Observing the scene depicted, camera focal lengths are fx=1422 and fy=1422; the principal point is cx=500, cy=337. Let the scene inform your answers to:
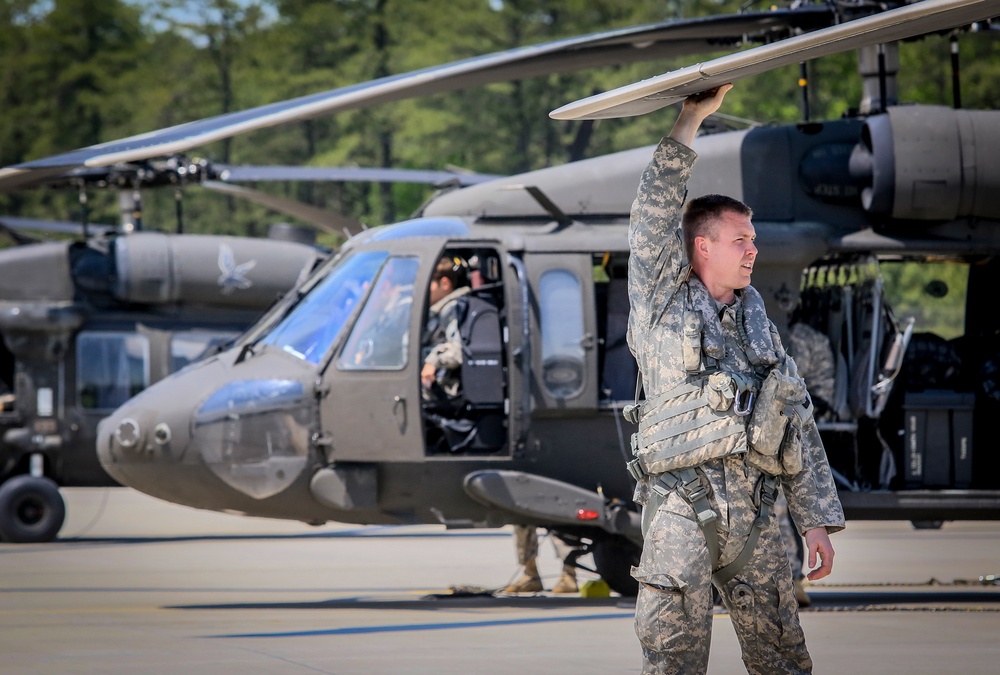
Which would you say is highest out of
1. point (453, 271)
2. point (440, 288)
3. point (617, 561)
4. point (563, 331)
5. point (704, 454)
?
point (453, 271)

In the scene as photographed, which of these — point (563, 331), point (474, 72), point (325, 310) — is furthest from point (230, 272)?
point (474, 72)

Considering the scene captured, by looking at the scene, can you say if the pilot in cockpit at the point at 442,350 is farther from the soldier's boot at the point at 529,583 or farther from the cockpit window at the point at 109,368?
the cockpit window at the point at 109,368

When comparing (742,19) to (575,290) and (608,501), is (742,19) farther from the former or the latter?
(608,501)

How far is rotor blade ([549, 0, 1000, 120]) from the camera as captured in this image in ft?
14.3

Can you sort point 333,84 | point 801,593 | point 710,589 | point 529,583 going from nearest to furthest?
point 710,589 → point 801,593 → point 529,583 → point 333,84

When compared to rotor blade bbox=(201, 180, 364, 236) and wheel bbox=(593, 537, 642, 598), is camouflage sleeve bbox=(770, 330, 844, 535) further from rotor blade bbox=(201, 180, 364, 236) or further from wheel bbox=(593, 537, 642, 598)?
rotor blade bbox=(201, 180, 364, 236)

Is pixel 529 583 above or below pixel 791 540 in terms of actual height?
below

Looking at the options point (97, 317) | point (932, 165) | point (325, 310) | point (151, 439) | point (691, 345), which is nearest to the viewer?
point (691, 345)

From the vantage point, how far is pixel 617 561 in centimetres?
915

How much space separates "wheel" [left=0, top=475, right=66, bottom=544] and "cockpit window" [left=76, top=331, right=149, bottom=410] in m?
0.95

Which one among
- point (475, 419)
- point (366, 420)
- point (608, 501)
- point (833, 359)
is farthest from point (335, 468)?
point (833, 359)

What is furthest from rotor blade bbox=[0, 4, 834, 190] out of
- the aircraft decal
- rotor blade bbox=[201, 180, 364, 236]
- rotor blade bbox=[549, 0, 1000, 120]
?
the aircraft decal

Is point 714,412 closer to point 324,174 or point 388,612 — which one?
point 388,612

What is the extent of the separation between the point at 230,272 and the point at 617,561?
22.0 ft
